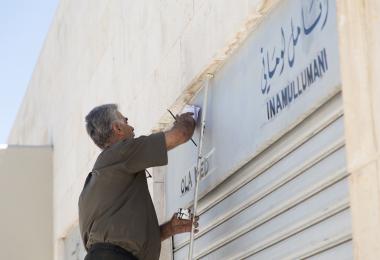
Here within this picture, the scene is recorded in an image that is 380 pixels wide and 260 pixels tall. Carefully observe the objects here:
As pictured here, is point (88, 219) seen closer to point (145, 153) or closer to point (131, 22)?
point (145, 153)

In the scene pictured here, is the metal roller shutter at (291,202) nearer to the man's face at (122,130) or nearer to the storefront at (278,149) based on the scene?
the storefront at (278,149)

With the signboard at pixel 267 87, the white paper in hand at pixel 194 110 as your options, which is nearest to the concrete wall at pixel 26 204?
the signboard at pixel 267 87

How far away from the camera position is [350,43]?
317 cm

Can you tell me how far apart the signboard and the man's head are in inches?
20.8

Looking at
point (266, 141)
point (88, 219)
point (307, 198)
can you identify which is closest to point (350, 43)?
point (307, 198)

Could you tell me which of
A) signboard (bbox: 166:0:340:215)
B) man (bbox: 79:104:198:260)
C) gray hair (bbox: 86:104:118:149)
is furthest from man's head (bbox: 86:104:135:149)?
signboard (bbox: 166:0:340:215)

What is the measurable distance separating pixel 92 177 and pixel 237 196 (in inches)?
34.6

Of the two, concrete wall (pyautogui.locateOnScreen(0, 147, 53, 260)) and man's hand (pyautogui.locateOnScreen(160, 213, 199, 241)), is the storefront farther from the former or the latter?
concrete wall (pyautogui.locateOnScreen(0, 147, 53, 260))

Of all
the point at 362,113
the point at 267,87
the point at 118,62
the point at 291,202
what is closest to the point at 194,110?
the point at 267,87

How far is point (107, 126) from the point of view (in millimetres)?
5223

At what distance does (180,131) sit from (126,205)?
21.7 inches

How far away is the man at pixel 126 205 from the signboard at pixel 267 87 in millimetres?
287

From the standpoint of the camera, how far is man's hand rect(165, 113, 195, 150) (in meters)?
5.03

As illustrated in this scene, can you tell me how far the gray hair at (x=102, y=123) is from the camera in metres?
5.22
